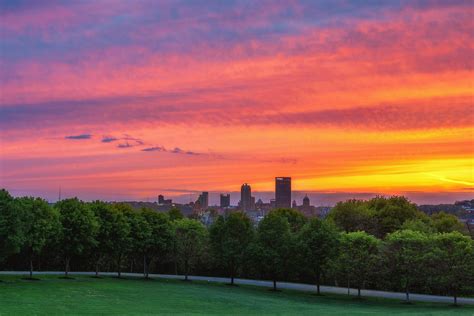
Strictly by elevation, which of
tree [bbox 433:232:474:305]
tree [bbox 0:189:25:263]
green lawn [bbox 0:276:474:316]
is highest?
tree [bbox 0:189:25:263]

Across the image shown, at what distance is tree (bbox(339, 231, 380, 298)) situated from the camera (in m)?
63.8

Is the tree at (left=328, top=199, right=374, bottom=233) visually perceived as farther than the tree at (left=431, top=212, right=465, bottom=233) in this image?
Yes

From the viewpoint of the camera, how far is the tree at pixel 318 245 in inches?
2628

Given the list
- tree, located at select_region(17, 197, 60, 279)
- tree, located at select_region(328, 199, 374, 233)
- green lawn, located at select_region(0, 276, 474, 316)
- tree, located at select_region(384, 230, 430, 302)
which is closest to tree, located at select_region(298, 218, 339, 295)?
green lawn, located at select_region(0, 276, 474, 316)

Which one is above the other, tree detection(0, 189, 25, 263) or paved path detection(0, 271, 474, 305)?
tree detection(0, 189, 25, 263)

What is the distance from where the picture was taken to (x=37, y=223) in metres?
64.1

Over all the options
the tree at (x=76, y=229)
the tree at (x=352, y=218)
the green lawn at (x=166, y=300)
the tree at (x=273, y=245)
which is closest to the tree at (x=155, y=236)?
the green lawn at (x=166, y=300)

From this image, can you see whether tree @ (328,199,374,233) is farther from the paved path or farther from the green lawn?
the green lawn

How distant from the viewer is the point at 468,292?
60344 mm

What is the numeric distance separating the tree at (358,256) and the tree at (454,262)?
23.0ft

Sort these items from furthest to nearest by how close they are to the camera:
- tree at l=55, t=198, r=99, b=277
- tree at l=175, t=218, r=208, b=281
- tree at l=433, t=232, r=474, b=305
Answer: tree at l=175, t=218, r=208, b=281, tree at l=55, t=198, r=99, b=277, tree at l=433, t=232, r=474, b=305

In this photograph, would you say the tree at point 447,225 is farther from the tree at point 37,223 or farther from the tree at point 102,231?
the tree at point 37,223

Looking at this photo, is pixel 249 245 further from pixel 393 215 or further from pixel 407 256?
pixel 393 215

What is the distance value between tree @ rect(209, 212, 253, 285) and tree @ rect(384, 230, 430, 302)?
19.9 m
